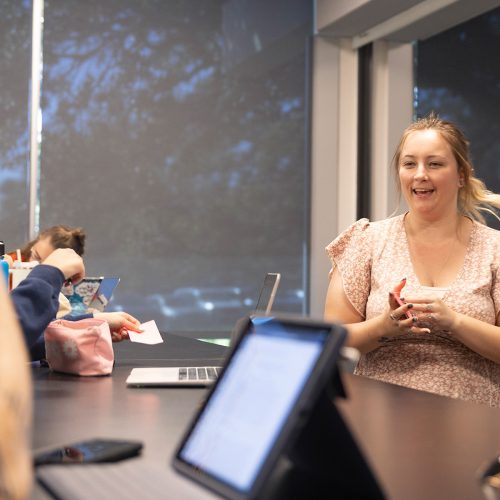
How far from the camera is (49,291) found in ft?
6.12

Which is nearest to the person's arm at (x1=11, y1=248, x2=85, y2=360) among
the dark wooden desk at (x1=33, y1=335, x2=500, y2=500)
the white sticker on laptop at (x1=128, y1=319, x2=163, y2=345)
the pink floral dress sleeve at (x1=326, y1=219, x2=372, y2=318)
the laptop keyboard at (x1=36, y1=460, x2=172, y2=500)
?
the dark wooden desk at (x1=33, y1=335, x2=500, y2=500)

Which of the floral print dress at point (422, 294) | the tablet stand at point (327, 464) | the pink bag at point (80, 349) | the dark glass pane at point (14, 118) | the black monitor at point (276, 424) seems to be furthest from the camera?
the dark glass pane at point (14, 118)

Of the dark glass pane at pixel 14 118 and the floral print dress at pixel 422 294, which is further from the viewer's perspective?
the dark glass pane at pixel 14 118

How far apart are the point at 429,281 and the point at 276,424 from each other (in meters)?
1.88

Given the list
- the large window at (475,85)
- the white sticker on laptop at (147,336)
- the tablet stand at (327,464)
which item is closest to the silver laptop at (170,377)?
the white sticker on laptop at (147,336)

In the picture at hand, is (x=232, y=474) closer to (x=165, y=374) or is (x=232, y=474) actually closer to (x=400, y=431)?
(x=400, y=431)

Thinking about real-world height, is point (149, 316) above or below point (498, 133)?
below

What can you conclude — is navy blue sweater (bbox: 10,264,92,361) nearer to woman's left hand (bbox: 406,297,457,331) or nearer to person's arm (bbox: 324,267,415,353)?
person's arm (bbox: 324,267,415,353)

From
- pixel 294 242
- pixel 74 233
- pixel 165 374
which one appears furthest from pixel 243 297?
pixel 165 374

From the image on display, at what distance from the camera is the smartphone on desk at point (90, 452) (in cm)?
104

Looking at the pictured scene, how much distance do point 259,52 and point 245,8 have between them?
306mm

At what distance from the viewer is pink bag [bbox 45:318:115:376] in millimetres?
1968

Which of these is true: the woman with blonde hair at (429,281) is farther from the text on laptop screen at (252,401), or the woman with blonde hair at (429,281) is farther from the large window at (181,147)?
the large window at (181,147)

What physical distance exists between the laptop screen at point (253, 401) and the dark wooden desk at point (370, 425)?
0.27ft
